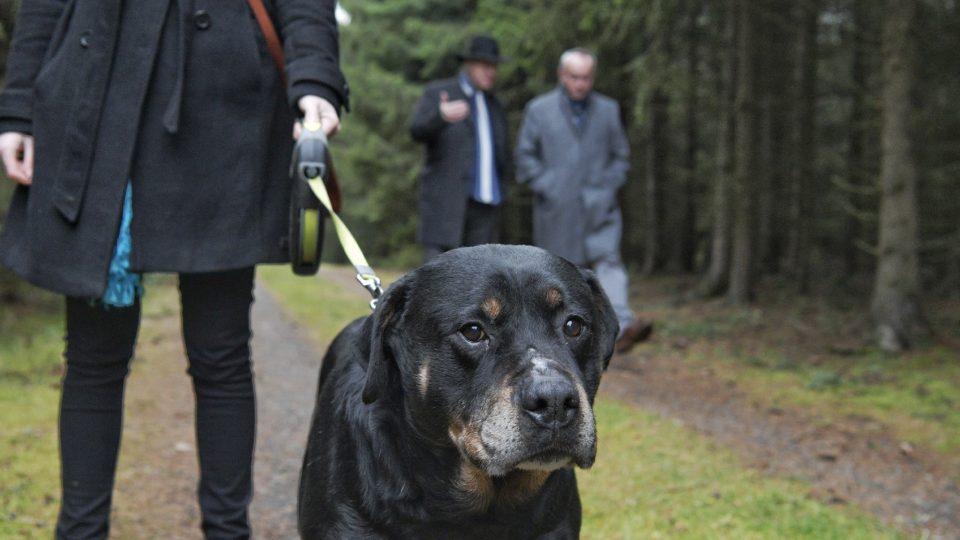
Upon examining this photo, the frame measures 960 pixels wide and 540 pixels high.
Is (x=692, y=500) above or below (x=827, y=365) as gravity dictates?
below

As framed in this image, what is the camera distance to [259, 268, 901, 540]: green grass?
411 centimetres

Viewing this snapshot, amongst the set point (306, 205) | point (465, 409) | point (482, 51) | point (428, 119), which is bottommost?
point (465, 409)

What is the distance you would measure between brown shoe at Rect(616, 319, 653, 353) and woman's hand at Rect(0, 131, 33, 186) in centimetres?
593

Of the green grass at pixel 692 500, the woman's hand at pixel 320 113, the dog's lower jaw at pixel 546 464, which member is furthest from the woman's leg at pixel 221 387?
the green grass at pixel 692 500

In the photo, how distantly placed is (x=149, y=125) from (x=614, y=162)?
17.6ft

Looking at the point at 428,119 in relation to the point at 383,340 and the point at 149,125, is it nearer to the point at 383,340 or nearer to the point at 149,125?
the point at 149,125

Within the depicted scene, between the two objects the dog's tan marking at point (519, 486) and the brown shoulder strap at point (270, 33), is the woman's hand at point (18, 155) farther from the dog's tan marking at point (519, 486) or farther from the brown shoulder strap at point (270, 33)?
the dog's tan marking at point (519, 486)

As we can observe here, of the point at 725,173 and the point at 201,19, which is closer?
the point at 201,19

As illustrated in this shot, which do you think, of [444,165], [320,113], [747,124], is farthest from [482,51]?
[747,124]

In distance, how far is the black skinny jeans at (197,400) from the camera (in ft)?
9.73

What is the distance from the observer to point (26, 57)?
2.96 meters

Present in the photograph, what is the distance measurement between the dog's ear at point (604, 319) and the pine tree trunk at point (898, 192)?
6.83 m

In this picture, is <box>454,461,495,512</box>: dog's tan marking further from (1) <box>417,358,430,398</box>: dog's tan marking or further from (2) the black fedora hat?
(2) the black fedora hat

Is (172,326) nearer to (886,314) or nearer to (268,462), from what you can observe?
(268,462)
